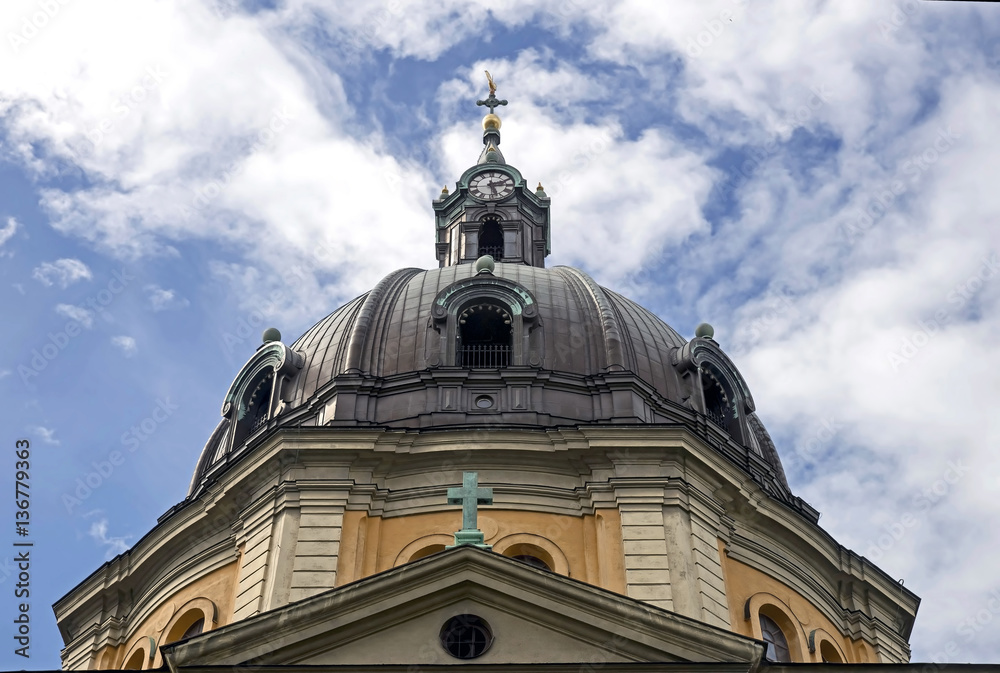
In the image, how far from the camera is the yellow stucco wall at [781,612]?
2177 centimetres

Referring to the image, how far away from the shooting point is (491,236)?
33.2m

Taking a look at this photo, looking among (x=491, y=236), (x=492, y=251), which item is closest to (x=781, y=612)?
(x=492, y=251)

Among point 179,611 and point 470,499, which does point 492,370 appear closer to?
point 179,611

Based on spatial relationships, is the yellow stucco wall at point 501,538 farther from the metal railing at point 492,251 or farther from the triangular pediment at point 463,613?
the metal railing at point 492,251

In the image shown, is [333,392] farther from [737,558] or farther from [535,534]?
[737,558]

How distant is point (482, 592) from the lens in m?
15.9

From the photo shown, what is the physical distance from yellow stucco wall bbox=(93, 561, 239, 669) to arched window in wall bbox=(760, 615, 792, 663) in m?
8.29

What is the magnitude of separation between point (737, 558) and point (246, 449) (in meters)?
8.20

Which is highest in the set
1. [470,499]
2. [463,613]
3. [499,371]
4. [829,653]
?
[499,371]

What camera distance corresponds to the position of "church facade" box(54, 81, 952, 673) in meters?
21.4

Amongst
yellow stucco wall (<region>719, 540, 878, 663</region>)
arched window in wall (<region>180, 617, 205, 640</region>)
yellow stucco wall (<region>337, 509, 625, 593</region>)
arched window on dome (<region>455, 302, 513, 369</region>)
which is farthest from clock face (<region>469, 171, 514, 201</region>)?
arched window in wall (<region>180, 617, 205, 640</region>)

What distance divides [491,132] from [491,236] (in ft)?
20.3

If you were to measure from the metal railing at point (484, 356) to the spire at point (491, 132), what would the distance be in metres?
11.7

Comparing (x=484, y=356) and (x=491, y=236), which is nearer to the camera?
(x=484, y=356)
